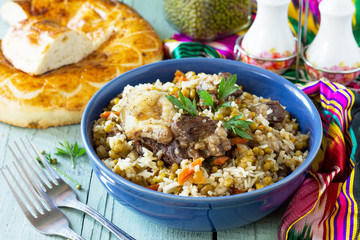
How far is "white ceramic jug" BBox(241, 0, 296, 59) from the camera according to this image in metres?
4.59

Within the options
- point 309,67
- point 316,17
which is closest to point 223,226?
point 309,67

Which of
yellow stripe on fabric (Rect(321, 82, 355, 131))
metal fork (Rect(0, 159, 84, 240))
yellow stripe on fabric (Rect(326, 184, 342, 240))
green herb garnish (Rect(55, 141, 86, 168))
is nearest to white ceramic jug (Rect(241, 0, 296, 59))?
yellow stripe on fabric (Rect(321, 82, 355, 131))

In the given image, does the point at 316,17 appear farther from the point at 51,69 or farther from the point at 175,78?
the point at 51,69

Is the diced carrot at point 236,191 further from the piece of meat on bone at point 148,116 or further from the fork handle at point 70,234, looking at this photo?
the fork handle at point 70,234

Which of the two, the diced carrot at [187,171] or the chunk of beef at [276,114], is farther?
the chunk of beef at [276,114]

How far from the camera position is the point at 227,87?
11.7 feet

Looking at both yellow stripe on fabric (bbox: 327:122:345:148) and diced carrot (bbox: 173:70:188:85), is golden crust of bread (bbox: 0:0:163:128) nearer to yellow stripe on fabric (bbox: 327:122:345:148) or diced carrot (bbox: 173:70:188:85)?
diced carrot (bbox: 173:70:188:85)

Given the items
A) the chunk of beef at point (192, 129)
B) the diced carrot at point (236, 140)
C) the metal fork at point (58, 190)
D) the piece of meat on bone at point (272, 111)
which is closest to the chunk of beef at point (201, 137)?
the chunk of beef at point (192, 129)

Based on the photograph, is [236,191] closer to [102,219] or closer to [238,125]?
[238,125]

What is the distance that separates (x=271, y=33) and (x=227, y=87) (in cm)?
144

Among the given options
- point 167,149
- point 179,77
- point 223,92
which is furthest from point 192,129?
point 179,77

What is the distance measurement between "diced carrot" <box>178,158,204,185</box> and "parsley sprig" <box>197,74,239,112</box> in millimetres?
530

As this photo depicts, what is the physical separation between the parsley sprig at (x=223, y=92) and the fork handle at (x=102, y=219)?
1.12 metres

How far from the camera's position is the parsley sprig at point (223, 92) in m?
3.46
